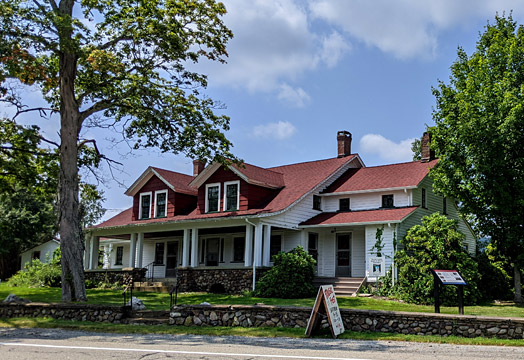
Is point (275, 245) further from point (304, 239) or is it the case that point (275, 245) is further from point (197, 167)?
point (197, 167)

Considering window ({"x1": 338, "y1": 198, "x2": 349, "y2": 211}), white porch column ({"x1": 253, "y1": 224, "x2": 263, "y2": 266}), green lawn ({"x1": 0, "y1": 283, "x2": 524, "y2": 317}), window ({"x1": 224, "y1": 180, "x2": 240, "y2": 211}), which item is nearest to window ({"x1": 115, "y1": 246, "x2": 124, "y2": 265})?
green lawn ({"x1": 0, "y1": 283, "x2": 524, "y2": 317})

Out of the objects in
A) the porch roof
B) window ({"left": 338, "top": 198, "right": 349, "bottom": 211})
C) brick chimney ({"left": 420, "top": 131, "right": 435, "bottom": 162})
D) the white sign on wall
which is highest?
brick chimney ({"left": 420, "top": 131, "right": 435, "bottom": 162})

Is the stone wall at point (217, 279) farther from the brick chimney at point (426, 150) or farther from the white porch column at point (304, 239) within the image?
the brick chimney at point (426, 150)

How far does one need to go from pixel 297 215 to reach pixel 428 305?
26.2 feet

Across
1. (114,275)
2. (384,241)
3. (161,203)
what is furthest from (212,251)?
(384,241)

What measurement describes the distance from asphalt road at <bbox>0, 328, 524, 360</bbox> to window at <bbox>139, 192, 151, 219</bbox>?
17.8 meters

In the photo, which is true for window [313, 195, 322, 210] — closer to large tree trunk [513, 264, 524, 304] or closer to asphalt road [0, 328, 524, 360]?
large tree trunk [513, 264, 524, 304]

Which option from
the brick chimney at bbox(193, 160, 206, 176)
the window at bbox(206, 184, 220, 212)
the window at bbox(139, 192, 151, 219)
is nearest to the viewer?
the window at bbox(206, 184, 220, 212)

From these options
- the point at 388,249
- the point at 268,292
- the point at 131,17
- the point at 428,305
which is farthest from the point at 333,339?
the point at 131,17

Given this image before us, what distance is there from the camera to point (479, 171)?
20.6 metres

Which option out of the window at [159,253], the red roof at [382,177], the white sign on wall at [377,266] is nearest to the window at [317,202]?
the red roof at [382,177]

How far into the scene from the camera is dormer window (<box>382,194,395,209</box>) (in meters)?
25.1

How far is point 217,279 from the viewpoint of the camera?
80.6ft

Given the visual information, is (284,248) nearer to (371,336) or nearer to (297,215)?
(297,215)
